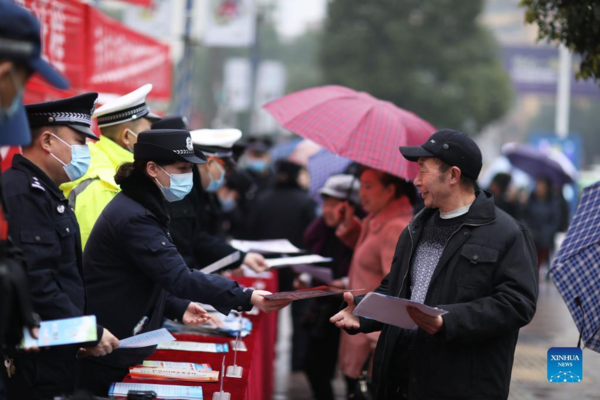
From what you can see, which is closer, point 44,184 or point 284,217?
point 44,184

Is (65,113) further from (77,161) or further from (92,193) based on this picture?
(92,193)

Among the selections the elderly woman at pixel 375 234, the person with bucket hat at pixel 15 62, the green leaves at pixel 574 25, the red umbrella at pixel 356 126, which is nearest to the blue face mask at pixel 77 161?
the person with bucket hat at pixel 15 62

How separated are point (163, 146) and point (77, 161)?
0.60 metres

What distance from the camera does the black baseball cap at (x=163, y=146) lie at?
15.4 feet

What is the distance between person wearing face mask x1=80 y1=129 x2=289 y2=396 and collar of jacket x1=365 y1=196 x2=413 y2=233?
1695mm

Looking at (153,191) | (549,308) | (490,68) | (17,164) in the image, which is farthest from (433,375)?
(490,68)

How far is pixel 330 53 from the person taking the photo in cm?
4253

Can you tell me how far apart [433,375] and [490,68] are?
38.2m

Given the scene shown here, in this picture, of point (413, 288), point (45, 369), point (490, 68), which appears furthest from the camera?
point (490, 68)

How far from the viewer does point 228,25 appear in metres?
22.5

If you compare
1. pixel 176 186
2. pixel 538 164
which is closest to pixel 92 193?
pixel 176 186

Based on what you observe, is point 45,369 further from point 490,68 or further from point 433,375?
point 490,68

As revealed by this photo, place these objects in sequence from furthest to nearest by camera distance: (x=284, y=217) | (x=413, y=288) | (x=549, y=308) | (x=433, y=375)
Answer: (x=549, y=308) < (x=284, y=217) < (x=413, y=288) < (x=433, y=375)

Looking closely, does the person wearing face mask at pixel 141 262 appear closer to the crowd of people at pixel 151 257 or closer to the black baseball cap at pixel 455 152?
the crowd of people at pixel 151 257
